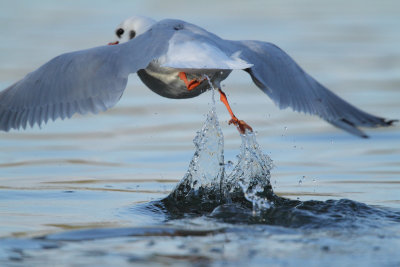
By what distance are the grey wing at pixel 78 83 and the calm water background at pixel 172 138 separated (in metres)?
0.65

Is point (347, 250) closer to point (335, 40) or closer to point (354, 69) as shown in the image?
point (354, 69)

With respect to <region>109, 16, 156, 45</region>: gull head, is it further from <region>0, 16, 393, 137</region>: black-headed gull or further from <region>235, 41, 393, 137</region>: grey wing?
<region>235, 41, 393, 137</region>: grey wing

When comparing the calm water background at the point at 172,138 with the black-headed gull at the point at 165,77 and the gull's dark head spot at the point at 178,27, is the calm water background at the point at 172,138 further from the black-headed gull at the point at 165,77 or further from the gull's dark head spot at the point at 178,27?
the gull's dark head spot at the point at 178,27

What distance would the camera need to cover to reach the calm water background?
5.54 m

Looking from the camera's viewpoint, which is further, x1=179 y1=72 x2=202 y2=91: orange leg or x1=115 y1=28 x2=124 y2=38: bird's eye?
x1=115 y1=28 x2=124 y2=38: bird's eye

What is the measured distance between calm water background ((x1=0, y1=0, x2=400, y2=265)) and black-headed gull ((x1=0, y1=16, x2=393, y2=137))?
635mm

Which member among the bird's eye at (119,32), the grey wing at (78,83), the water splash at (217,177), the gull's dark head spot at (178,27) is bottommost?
the water splash at (217,177)

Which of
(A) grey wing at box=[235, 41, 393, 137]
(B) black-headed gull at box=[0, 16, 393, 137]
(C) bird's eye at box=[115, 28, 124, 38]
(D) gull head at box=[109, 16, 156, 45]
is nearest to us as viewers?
(B) black-headed gull at box=[0, 16, 393, 137]

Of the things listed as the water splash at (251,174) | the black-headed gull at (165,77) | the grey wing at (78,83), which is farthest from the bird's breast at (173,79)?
the water splash at (251,174)

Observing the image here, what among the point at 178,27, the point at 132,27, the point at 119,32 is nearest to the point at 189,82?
the point at 178,27

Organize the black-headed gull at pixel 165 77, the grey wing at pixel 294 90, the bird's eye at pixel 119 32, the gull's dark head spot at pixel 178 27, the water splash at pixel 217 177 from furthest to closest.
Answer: the bird's eye at pixel 119 32
the water splash at pixel 217 177
the gull's dark head spot at pixel 178 27
the grey wing at pixel 294 90
the black-headed gull at pixel 165 77

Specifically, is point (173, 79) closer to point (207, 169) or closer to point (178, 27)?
point (178, 27)

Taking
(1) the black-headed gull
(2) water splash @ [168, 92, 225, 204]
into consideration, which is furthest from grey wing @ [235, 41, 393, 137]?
(2) water splash @ [168, 92, 225, 204]

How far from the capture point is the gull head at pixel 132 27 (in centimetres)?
650
